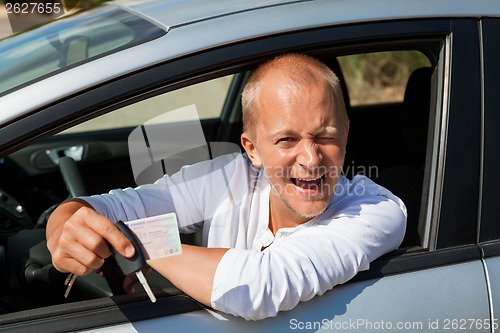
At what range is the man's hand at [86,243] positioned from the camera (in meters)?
1.51

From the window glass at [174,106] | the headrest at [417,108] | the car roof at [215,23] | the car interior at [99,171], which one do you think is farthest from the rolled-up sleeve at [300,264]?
the window glass at [174,106]

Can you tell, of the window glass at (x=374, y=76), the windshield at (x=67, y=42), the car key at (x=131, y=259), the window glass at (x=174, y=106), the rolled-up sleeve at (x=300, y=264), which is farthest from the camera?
the window glass at (x=374, y=76)

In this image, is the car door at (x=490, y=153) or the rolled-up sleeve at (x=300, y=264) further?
the car door at (x=490, y=153)

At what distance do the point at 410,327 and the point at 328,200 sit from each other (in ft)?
1.18

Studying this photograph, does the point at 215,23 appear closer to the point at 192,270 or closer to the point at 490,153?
the point at 192,270

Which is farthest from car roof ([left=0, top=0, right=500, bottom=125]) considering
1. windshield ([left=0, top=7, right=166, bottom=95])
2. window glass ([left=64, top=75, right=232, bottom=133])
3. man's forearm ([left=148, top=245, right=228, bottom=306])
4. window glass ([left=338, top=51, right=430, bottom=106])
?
window glass ([left=338, top=51, right=430, bottom=106])

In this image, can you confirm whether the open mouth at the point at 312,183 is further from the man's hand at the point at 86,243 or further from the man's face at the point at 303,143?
the man's hand at the point at 86,243

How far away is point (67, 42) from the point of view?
6.62ft

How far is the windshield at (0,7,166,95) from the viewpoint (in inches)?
68.2

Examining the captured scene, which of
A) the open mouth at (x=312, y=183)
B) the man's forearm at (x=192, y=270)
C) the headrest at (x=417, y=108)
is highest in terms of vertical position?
the headrest at (x=417, y=108)

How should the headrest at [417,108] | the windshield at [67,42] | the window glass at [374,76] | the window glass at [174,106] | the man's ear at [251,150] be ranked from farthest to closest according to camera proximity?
the window glass at [374,76] < the window glass at [174,106] < the headrest at [417,108] < the man's ear at [251,150] < the windshield at [67,42]

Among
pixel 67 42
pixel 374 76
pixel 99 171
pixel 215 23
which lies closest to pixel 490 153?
pixel 215 23

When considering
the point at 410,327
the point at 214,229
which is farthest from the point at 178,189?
the point at 410,327

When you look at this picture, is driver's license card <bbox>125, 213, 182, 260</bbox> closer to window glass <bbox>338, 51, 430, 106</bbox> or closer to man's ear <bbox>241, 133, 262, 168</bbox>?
man's ear <bbox>241, 133, 262, 168</bbox>
